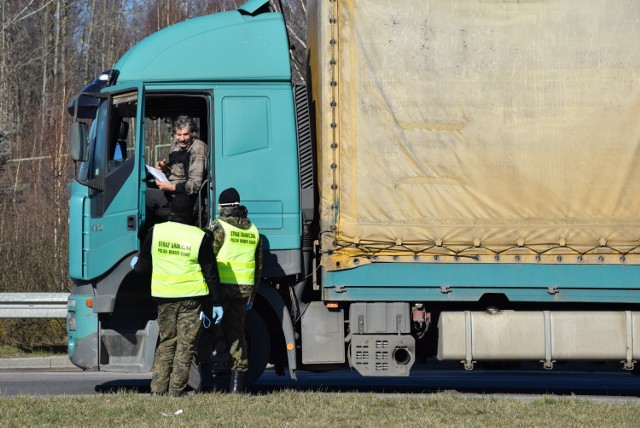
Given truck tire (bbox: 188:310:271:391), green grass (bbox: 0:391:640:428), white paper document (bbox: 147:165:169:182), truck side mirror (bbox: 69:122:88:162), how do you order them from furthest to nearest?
truck tire (bbox: 188:310:271:391), white paper document (bbox: 147:165:169:182), truck side mirror (bbox: 69:122:88:162), green grass (bbox: 0:391:640:428)

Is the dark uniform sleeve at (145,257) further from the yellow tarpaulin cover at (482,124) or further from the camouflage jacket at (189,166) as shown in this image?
the yellow tarpaulin cover at (482,124)

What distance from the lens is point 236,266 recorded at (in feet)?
29.6

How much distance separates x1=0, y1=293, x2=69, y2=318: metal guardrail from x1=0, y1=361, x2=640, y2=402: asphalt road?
0.69 metres

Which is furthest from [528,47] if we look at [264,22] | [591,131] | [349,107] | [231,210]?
[231,210]

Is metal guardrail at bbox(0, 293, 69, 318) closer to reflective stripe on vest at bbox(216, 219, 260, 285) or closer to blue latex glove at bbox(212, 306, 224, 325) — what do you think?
blue latex glove at bbox(212, 306, 224, 325)

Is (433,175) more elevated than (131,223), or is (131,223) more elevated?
(433,175)

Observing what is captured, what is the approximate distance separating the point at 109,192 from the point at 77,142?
1.68ft

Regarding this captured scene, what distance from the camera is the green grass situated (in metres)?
7.53

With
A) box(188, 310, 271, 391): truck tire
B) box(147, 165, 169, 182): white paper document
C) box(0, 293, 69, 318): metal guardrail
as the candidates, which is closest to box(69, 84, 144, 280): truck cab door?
box(147, 165, 169, 182): white paper document

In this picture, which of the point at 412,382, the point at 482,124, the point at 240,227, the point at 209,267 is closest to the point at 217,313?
the point at 209,267

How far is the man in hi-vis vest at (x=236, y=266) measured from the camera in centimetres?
892

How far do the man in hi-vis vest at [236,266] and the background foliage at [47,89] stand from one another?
150cm

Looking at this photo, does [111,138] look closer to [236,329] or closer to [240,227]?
Answer: [240,227]

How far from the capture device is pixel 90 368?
914cm
